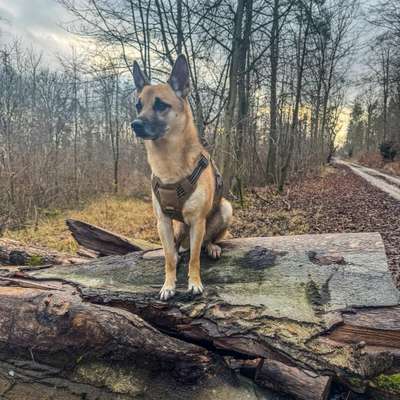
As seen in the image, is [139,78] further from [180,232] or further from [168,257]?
[168,257]

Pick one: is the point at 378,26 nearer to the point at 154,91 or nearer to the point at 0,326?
the point at 154,91

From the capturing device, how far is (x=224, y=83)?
488 inches

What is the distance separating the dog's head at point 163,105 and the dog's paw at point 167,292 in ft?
4.64

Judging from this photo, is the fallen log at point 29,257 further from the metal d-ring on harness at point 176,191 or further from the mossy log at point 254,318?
the metal d-ring on harness at point 176,191

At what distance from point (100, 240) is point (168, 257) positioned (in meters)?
2.00

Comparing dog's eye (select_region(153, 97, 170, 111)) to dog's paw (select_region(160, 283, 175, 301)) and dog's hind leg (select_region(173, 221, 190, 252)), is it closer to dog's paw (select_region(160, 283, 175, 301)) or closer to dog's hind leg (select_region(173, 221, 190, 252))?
dog's hind leg (select_region(173, 221, 190, 252))

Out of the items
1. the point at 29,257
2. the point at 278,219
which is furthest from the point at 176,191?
the point at 278,219

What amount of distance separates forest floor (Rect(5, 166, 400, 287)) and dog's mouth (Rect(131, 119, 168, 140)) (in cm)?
369

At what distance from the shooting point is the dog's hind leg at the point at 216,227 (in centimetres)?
368

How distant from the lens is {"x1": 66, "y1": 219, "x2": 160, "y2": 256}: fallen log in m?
4.76

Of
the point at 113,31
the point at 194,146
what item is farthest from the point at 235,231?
the point at 113,31

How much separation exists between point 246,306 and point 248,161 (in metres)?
15.1

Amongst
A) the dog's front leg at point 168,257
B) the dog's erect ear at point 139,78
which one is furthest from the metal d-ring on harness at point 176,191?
the dog's erect ear at point 139,78

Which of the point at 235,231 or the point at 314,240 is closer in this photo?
the point at 314,240
